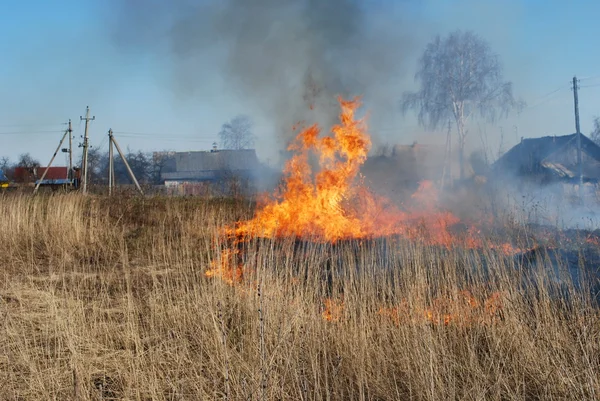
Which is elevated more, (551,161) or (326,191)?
(551,161)

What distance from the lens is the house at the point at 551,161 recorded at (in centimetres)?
2441

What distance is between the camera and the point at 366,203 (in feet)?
36.3

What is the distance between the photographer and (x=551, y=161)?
28797 mm

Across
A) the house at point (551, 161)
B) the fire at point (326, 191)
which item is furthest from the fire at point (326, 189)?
the house at point (551, 161)

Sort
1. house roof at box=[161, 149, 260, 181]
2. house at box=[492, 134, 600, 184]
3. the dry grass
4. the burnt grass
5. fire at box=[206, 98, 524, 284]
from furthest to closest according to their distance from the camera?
house roof at box=[161, 149, 260, 181], house at box=[492, 134, 600, 184], fire at box=[206, 98, 524, 284], the burnt grass, the dry grass

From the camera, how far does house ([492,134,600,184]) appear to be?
80.1 ft

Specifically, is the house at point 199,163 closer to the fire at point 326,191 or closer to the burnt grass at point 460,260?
the fire at point 326,191

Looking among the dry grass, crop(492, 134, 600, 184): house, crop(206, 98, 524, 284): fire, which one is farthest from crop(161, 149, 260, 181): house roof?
the dry grass

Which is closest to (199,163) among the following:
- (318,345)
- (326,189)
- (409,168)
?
(409,168)

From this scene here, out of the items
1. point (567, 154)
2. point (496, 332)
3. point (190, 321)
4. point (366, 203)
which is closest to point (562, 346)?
point (496, 332)

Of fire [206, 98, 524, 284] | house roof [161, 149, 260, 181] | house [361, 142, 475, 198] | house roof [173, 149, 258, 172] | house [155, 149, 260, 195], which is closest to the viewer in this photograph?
fire [206, 98, 524, 284]

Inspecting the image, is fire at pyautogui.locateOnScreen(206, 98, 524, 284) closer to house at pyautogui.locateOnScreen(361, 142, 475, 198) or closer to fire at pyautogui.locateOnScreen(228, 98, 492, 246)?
fire at pyautogui.locateOnScreen(228, 98, 492, 246)

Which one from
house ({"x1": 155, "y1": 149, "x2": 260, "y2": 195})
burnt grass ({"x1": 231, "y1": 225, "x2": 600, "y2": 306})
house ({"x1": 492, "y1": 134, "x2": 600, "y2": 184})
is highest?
house ({"x1": 155, "y1": 149, "x2": 260, "y2": 195})

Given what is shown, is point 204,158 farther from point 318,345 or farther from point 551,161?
point 318,345
